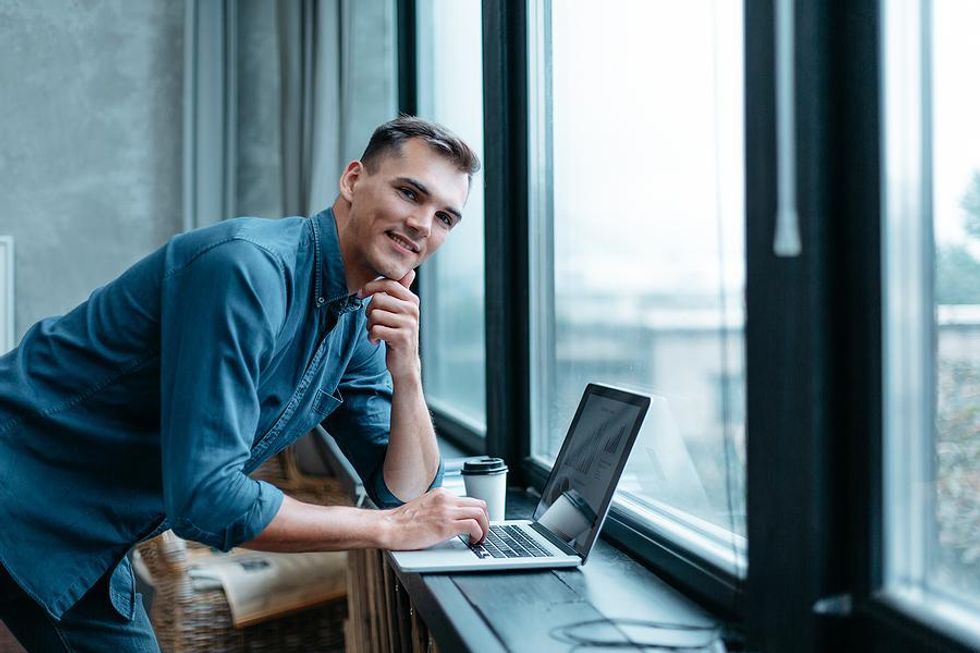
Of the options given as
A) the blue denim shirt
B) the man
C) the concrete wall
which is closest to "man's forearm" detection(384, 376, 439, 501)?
the man

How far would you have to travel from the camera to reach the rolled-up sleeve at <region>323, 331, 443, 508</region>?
5.75 ft

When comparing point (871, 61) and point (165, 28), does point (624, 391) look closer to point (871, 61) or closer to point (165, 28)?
point (871, 61)

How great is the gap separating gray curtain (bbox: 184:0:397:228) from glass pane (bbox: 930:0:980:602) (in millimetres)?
2743

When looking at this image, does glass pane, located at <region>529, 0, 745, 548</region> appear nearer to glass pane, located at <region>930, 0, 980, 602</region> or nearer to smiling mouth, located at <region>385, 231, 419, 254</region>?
glass pane, located at <region>930, 0, 980, 602</region>

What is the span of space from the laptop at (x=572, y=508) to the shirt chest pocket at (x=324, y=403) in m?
0.30

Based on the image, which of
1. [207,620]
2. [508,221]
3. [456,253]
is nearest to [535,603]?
[508,221]

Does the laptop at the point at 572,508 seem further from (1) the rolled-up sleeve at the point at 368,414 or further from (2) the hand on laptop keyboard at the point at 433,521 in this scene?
(1) the rolled-up sleeve at the point at 368,414

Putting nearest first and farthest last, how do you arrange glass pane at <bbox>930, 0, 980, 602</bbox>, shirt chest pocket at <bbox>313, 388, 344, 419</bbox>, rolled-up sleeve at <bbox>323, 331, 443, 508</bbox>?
glass pane at <bbox>930, 0, 980, 602</bbox>
shirt chest pocket at <bbox>313, 388, 344, 419</bbox>
rolled-up sleeve at <bbox>323, 331, 443, 508</bbox>

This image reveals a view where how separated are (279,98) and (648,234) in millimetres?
2960

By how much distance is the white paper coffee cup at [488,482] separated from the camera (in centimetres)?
171

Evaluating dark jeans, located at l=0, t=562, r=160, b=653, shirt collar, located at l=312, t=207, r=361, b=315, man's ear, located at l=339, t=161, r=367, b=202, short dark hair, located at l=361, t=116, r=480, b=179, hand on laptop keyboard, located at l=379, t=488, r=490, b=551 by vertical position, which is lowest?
dark jeans, located at l=0, t=562, r=160, b=653

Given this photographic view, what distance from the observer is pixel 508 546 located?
1519 millimetres

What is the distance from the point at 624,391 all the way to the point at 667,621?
380 millimetres

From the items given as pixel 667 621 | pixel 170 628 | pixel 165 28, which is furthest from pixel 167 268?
pixel 165 28
